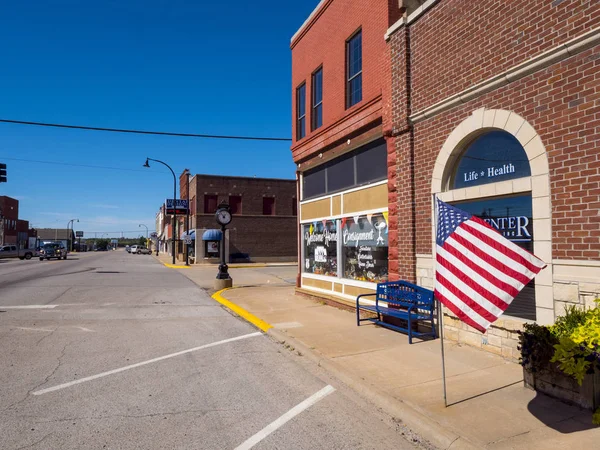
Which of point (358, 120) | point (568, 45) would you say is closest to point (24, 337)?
point (358, 120)

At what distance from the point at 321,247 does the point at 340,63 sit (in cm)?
527

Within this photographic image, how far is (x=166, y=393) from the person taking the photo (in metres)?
5.21

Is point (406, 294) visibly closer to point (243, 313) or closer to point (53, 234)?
point (243, 313)

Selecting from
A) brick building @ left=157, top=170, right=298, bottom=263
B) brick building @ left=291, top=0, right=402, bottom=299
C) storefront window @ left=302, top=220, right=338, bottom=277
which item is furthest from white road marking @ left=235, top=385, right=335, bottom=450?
brick building @ left=157, top=170, right=298, bottom=263

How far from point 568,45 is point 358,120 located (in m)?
5.53

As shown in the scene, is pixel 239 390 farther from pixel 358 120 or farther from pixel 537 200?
pixel 358 120

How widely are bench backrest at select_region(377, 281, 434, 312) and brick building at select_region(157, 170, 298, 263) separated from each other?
31.7m

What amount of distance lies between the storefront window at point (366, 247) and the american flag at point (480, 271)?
4.84 m

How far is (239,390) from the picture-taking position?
5352 mm

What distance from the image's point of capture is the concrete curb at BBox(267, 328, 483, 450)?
12.4 feet

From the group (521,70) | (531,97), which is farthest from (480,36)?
(531,97)

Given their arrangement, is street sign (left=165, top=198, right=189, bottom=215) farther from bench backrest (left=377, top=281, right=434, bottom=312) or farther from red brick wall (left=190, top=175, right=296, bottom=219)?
bench backrest (left=377, top=281, right=434, bottom=312)

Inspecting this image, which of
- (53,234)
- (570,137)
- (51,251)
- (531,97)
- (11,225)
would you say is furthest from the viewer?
(53,234)

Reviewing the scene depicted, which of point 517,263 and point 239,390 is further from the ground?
point 517,263
